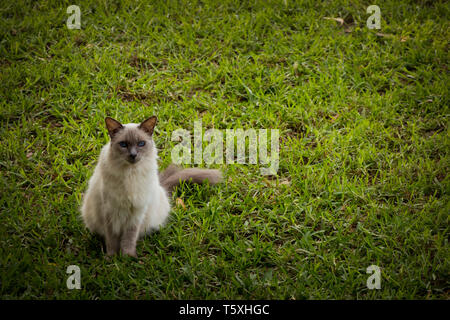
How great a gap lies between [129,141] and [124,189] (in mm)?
342

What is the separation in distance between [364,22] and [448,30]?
102 centimetres

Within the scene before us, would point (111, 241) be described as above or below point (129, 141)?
below

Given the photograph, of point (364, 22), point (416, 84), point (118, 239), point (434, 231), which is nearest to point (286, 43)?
point (364, 22)

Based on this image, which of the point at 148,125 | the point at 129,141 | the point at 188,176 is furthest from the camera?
the point at 188,176

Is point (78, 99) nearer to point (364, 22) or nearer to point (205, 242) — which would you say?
point (205, 242)

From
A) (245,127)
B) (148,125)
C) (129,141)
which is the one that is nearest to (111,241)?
(129,141)

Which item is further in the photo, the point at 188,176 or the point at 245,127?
the point at 245,127

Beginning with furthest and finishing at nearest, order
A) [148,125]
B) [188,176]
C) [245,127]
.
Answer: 1. [245,127]
2. [188,176]
3. [148,125]

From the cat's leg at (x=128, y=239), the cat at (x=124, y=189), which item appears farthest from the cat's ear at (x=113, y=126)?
the cat's leg at (x=128, y=239)

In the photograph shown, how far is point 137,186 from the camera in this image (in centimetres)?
311

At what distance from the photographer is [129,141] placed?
304cm

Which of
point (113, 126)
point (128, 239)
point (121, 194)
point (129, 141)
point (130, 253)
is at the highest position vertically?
point (113, 126)

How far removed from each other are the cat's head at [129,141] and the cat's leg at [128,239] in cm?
52

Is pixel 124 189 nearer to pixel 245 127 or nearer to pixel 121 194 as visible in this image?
pixel 121 194
